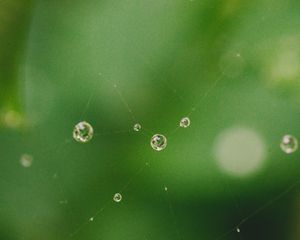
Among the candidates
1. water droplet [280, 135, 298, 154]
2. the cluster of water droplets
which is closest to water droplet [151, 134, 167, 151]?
the cluster of water droplets

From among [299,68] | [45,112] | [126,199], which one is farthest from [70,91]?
[299,68]

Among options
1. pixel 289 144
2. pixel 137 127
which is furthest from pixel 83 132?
pixel 289 144

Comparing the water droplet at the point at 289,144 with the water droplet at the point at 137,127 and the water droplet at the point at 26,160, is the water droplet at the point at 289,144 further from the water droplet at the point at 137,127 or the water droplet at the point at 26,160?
the water droplet at the point at 26,160

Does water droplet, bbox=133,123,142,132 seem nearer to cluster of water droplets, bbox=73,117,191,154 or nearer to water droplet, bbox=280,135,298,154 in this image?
cluster of water droplets, bbox=73,117,191,154

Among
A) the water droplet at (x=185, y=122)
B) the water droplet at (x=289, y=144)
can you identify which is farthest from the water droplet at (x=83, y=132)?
the water droplet at (x=289, y=144)

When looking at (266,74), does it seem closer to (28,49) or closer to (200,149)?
(200,149)

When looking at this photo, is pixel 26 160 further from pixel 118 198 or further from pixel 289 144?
pixel 289 144
